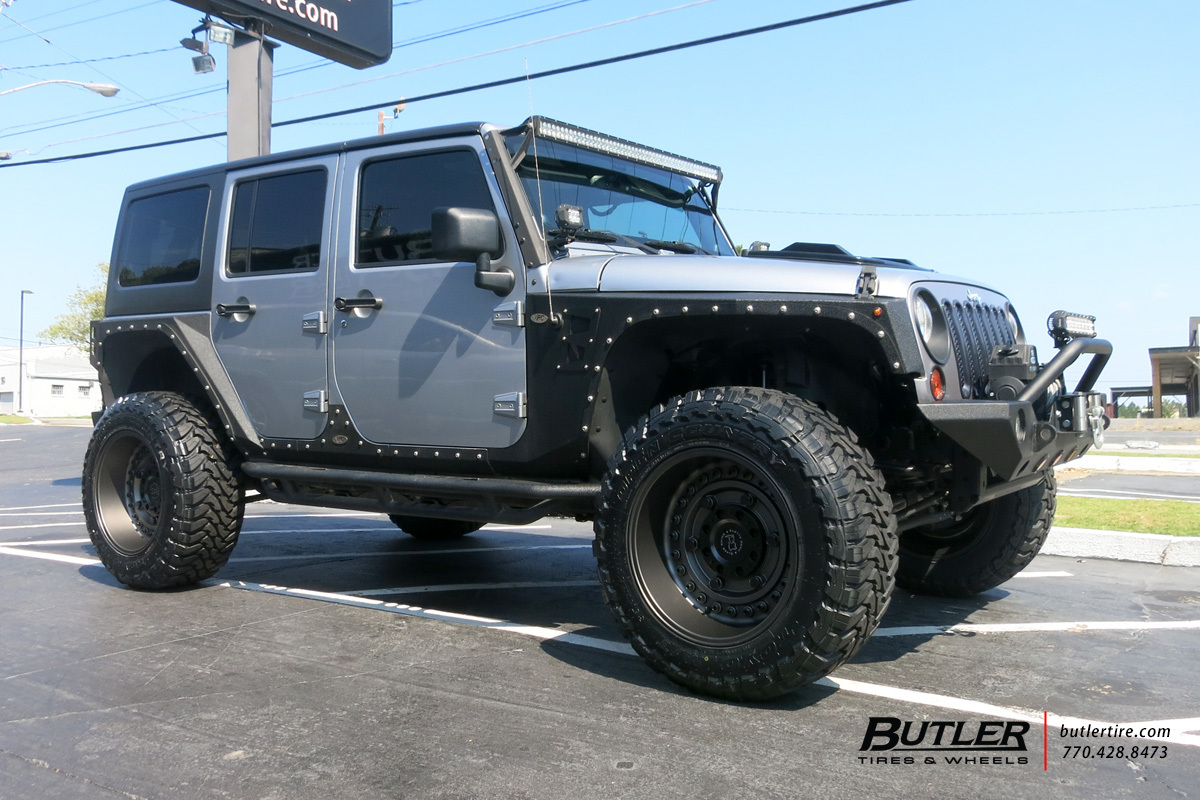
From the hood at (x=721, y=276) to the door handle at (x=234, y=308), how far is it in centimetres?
205

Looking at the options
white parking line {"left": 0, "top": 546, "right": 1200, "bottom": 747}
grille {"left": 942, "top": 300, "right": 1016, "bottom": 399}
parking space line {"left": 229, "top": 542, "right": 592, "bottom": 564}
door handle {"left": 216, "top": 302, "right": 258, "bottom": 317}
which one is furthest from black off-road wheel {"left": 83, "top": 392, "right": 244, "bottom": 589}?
grille {"left": 942, "top": 300, "right": 1016, "bottom": 399}

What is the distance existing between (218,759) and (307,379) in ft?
8.08

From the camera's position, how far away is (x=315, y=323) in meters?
5.02

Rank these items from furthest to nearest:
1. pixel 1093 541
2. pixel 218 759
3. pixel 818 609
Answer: pixel 1093 541
pixel 818 609
pixel 218 759

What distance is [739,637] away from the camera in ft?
11.4

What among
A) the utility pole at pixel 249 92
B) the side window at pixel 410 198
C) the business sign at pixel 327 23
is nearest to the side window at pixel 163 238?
the side window at pixel 410 198

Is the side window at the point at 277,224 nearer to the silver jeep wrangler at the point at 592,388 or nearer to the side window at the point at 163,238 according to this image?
the silver jeep wrangler at the point at 592,388

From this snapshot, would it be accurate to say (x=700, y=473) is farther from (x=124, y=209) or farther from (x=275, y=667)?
(x=124, y=209)

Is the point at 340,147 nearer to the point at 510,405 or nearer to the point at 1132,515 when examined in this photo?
the point at 510,405

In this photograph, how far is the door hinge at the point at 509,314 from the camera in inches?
168

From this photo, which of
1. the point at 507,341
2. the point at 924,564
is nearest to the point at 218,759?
the point at 507,341

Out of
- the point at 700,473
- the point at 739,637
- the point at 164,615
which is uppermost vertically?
the point at 700,473

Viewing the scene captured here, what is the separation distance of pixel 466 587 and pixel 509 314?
2.02m

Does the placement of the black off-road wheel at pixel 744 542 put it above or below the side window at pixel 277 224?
below
